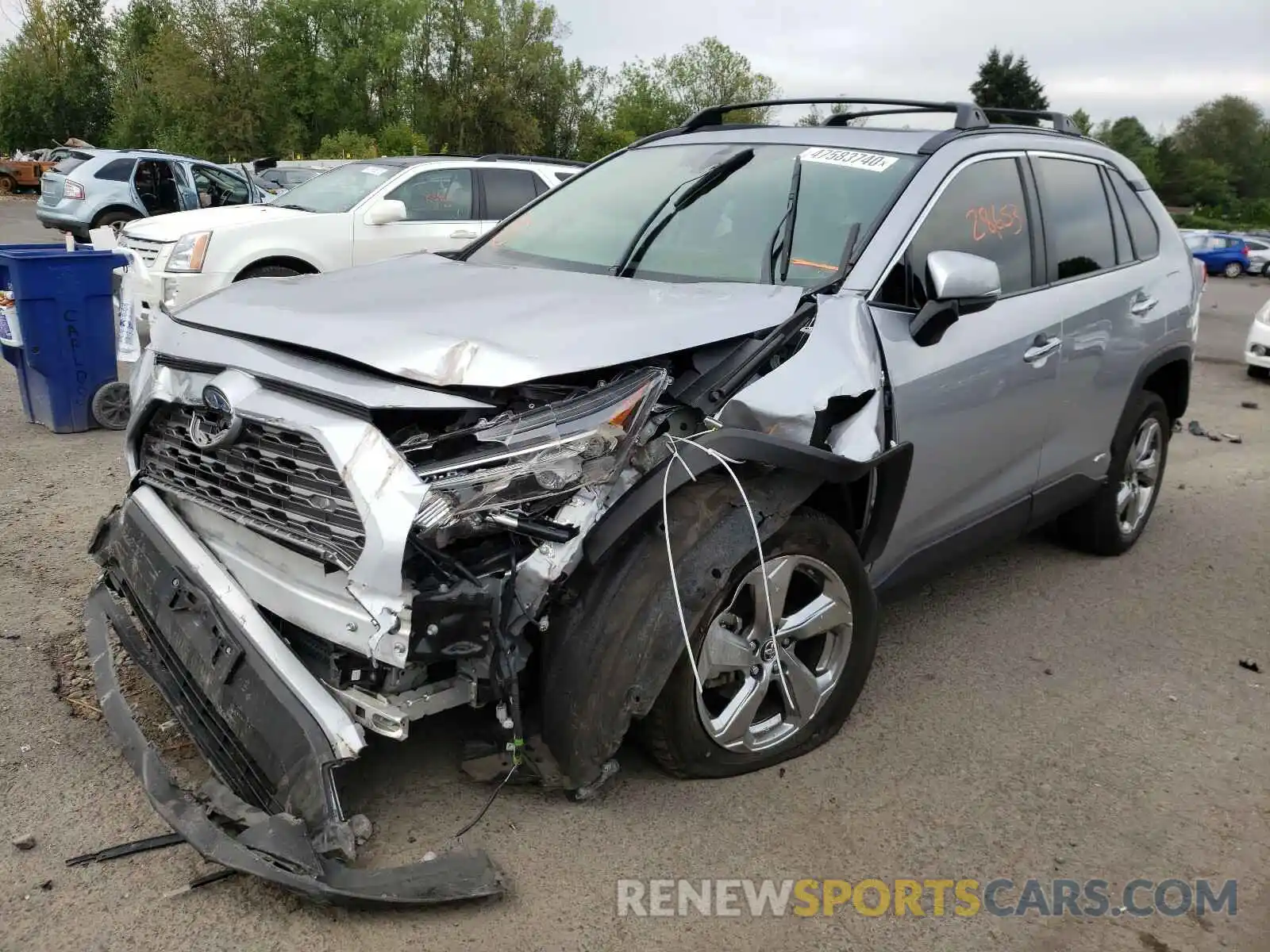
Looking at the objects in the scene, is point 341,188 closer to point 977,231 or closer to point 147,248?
point 147,248

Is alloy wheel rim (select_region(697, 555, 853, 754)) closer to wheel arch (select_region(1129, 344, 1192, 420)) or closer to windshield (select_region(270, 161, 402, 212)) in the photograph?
wheel arch (select_region(1129, 344, 1192, 420))

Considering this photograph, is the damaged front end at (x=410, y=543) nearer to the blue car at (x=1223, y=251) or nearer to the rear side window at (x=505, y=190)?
the rear side window at (x=505, y=190)

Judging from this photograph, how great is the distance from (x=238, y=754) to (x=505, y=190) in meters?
8.19

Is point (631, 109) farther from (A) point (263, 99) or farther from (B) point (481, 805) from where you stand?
(B) point (481, 805)

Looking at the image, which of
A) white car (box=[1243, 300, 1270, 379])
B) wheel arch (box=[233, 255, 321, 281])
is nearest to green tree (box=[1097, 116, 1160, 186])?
white car (box=[1243, 300, 1270, 379])

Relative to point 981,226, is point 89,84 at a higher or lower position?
higher

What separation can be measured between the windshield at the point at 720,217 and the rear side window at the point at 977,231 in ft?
0.60

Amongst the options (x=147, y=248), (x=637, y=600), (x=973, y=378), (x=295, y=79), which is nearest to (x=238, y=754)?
(x=637, y=600)

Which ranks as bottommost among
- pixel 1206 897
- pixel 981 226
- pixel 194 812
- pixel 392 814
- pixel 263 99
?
pixel 1206 897

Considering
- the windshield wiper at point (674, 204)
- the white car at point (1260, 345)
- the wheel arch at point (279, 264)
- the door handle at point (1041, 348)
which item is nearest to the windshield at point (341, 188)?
the wheel arch at point (279, 264)

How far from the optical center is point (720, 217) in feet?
12.4

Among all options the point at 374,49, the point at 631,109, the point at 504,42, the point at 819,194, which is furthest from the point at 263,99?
the point at 819,194

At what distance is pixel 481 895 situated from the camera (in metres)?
2.52

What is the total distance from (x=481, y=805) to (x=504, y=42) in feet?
158
